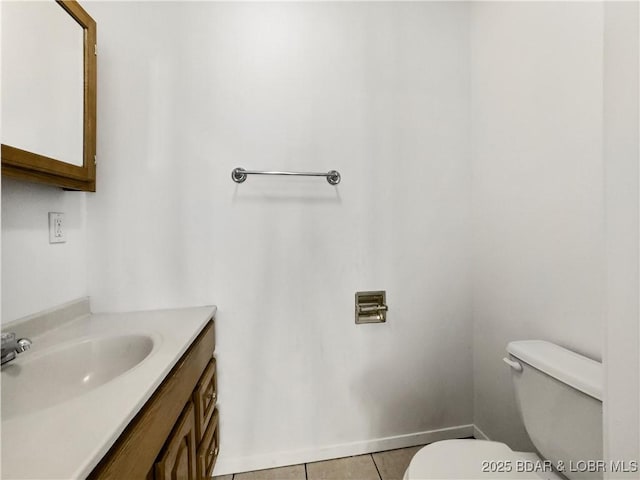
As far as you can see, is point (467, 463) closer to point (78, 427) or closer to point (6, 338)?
point (78, 427)

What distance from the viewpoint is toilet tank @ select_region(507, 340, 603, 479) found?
2.59ft

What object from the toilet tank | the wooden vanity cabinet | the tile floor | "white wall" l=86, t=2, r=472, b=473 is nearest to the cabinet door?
the wooden vanity cabinet

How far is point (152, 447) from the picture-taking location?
2.10 feet

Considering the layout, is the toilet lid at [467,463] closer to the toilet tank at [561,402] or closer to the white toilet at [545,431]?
the white toilet at [545,431]

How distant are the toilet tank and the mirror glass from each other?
1.70 metres

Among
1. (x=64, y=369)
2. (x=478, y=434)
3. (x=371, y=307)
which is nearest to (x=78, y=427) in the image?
(x=64, y=369)

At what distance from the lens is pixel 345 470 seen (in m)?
1.36

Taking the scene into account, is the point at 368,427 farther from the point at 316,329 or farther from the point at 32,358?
the point at 32,358

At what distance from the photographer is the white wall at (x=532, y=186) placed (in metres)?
0.98

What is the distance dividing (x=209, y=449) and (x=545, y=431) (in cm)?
118

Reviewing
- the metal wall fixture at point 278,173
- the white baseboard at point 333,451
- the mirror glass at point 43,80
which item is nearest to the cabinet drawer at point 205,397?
the white baseboard at point 333,451

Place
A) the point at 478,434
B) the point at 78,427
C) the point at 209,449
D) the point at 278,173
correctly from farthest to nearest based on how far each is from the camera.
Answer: the point at 478,434 < the point at 278,173 < the point at 209,449 < the point at 78,427

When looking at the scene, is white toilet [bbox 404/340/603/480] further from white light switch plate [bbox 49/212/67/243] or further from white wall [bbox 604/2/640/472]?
white light switch plate [bbox 49/212/67/243]

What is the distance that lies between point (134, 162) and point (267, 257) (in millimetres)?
709
